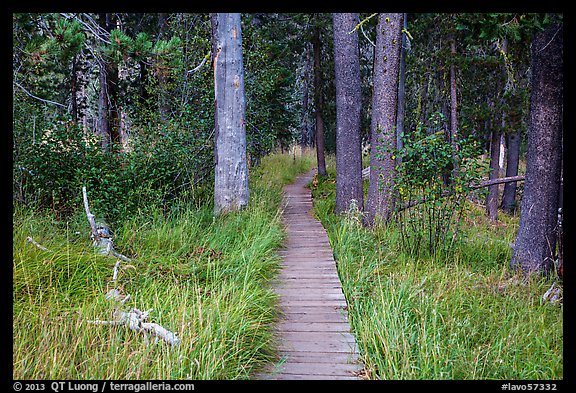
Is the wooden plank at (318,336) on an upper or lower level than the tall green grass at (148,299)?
lower

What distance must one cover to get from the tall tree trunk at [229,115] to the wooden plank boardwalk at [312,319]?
171 centimetres

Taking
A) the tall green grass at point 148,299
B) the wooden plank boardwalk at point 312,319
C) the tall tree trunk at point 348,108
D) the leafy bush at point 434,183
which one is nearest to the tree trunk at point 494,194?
the tall tree trunk at point 348,108

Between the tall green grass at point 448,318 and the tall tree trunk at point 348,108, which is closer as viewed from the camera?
the tall green grass at point 448,318

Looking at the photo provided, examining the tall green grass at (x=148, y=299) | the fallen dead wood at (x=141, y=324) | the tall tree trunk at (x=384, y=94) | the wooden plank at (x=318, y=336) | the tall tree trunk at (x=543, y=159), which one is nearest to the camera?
the tall green grass at (x=148, y=299)

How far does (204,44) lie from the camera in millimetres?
10570

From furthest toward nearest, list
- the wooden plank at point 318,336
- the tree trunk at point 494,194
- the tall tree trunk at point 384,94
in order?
the tree trunk at point 494,194
the tall tree trunk at point 384,94
the wooden plank at point 318,336

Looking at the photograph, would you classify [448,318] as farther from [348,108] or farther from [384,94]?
[348,108]

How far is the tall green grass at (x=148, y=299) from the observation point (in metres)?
2.98

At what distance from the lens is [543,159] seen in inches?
218

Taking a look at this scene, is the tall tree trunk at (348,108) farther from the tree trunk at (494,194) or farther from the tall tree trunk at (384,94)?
the tree trunk at (494,194)

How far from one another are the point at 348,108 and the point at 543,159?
452cm

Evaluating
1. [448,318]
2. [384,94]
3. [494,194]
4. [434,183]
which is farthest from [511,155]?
[448,318]

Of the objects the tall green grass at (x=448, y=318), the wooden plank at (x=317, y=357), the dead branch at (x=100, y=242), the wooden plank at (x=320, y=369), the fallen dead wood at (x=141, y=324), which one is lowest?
the wooden plank at (x=320, y=369)
